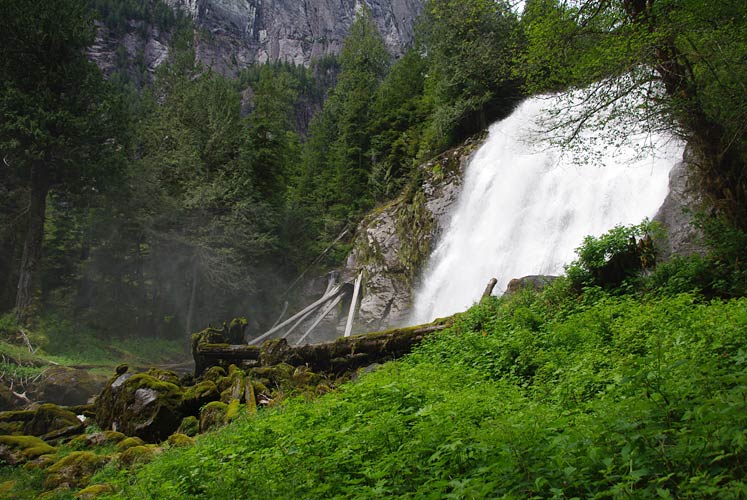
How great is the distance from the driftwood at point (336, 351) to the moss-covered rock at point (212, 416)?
3698mm

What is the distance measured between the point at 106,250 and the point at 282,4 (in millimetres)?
111210

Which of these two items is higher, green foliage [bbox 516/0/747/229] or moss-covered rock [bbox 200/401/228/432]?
green foliage [bbox 516/0/747/229]

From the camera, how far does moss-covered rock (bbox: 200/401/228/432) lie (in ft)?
28.8

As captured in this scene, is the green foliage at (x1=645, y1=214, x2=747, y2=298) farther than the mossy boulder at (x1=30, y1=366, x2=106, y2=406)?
No

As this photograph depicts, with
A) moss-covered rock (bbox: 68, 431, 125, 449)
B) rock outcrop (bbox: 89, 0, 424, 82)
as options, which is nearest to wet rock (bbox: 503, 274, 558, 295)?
moss-covered rock (bbox: 68, 431, 125, 449)

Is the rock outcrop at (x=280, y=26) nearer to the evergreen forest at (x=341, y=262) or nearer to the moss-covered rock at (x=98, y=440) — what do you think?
the evergreen forest at (x=341, y=262)

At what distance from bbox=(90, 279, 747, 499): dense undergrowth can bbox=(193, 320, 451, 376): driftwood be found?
175 inches

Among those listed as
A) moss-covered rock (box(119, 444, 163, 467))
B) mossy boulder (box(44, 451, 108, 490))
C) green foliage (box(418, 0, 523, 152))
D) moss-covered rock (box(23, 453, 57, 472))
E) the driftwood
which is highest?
green foliage (box(418, 0, 523, 152))

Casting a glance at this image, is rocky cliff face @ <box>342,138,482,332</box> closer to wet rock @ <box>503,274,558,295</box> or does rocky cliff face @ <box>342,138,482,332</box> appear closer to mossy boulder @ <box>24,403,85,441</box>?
wet rock @ <box>503,274,558,295</box>

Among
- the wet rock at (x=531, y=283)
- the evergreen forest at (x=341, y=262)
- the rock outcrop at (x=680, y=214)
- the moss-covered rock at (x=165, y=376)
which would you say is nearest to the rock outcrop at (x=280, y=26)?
the evergreen forest at (x=341, y=262)

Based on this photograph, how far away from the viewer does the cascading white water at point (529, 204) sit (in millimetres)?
13531

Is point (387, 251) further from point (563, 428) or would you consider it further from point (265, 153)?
point (563, 428)

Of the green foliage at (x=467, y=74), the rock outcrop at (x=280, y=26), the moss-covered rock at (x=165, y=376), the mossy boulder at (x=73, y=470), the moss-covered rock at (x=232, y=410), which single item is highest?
the rock outcrop at (x=280, y=26)

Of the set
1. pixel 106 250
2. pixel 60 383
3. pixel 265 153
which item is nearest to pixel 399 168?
pixel 265 153
